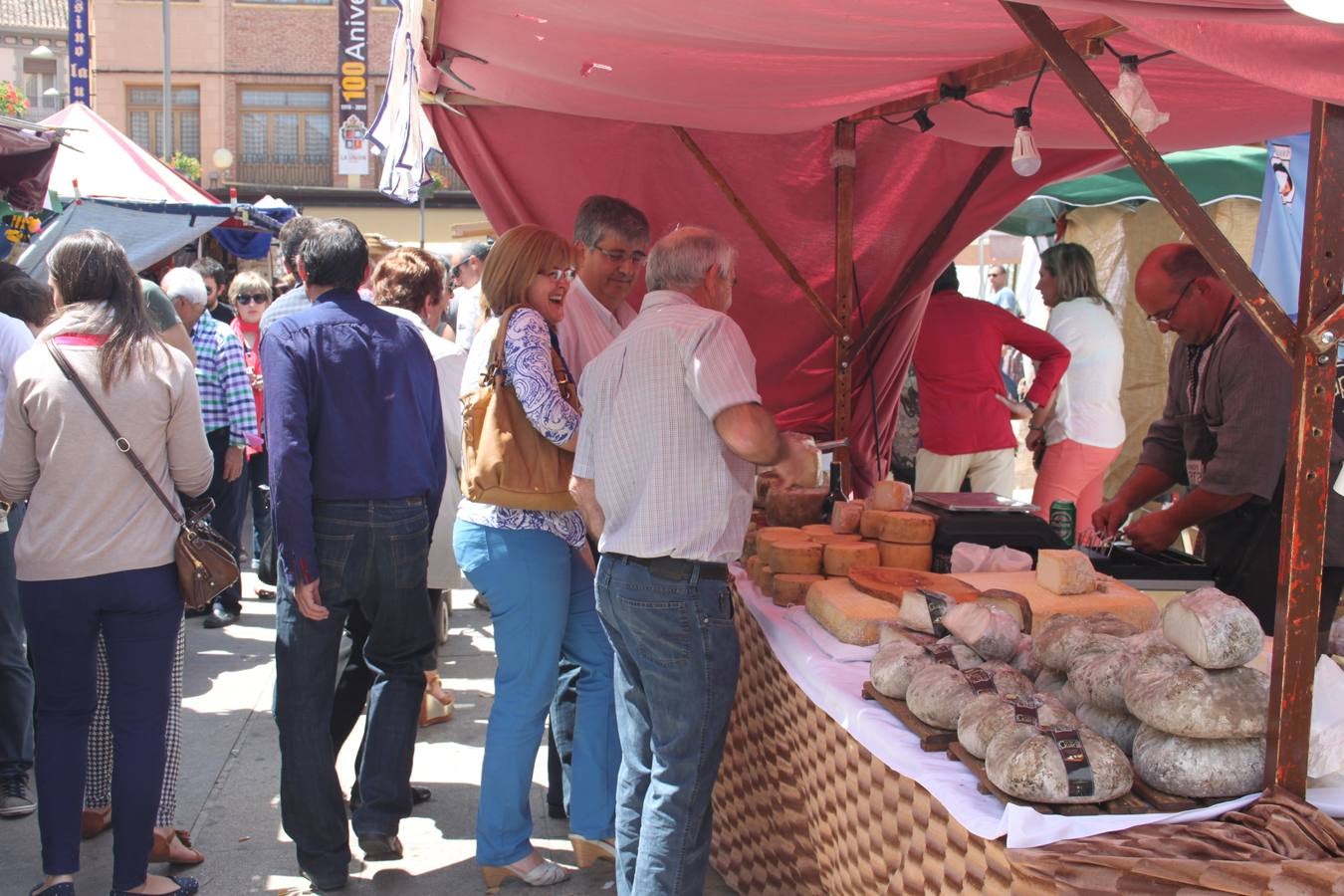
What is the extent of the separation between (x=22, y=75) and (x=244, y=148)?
21.3m

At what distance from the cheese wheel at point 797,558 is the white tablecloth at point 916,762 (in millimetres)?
149

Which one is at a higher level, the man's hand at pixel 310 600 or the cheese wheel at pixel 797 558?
the cheese wheel at pixel 797 558

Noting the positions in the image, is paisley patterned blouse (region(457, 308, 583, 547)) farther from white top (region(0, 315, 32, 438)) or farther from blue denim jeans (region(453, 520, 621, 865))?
white top (region(0, 315, 32, 438))

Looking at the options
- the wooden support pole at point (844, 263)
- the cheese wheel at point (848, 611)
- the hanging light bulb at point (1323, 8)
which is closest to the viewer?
the hanging light bulb at point (1323, 8)

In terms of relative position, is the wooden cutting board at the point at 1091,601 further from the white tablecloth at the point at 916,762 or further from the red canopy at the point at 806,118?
the red canopy at the point at 806,118

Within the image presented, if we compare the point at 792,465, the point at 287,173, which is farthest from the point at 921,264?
the point at 287,173

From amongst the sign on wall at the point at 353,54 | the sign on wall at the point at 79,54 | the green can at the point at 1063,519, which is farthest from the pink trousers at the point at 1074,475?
the sign on wall at the point at 353,54

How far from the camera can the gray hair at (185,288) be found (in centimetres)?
617

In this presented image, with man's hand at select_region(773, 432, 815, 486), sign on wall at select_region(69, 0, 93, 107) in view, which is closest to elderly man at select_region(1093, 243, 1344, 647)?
man's hand at select_region(773, 432, 815, 486)

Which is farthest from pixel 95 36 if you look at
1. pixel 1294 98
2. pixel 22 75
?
pixel 1294 98

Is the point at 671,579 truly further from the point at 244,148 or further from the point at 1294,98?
the point at 244,148

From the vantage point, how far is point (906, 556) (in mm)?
3621

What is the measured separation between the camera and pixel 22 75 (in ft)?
148

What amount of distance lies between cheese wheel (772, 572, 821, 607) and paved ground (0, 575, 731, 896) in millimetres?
906
